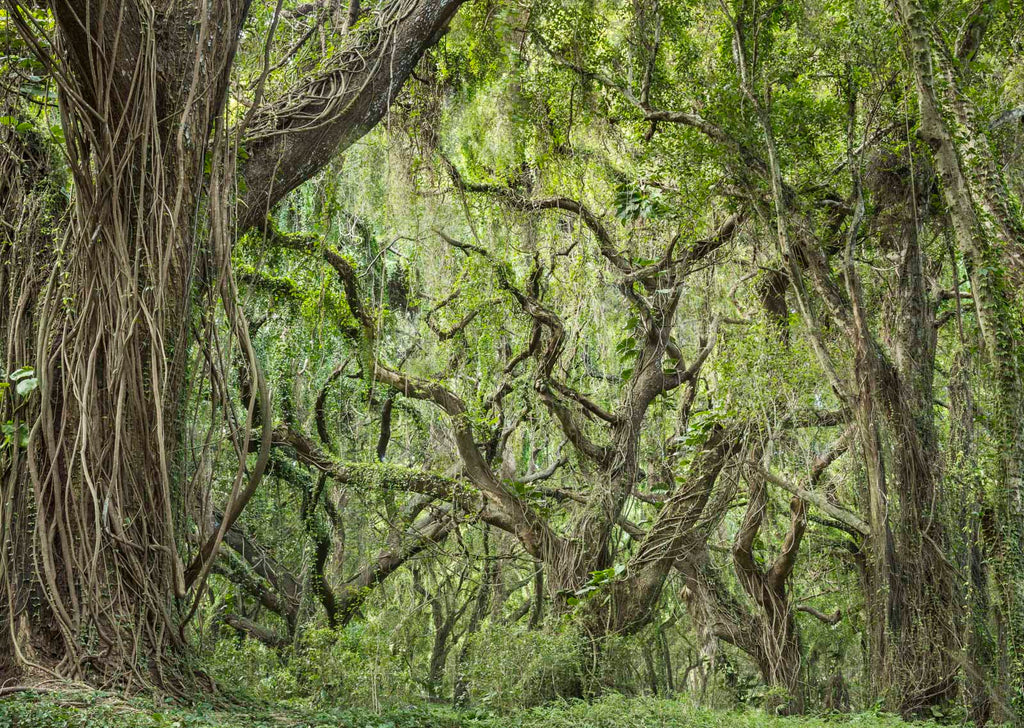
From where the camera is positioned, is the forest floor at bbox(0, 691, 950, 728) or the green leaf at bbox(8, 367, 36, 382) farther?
the green leaf at bbox(8, 367, 36, 382)

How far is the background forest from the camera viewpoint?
106 inches

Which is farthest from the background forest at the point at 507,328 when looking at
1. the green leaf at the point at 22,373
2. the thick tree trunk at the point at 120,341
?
the green leaf at the point at 22,373

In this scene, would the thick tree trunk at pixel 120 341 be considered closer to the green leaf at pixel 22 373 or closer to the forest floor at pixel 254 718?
the green leaf at pixel 22 373

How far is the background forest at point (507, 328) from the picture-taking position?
270 centimetres

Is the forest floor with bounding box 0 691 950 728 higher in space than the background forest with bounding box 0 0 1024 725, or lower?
lower

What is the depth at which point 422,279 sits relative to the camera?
755 centimetres

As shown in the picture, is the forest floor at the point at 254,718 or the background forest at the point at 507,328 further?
the background forest at the point at 507,328

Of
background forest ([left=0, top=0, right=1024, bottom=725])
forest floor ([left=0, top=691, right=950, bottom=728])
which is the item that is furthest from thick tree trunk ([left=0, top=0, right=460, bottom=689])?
forest floor ([left=0, top=691, right=950, bottom=728])

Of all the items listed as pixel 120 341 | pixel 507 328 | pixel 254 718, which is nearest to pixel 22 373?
pixel 120 341

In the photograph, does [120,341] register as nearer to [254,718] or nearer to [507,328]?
[254,718]

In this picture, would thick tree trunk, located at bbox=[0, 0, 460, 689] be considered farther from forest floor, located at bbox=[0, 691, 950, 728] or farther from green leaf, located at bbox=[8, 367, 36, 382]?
forest floor, located at bbox=[0, 691, 950, 728]

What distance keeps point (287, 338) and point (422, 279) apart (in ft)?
4.95

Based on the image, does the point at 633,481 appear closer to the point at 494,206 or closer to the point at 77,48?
the point at 494,206

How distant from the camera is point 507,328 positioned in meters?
7.04
